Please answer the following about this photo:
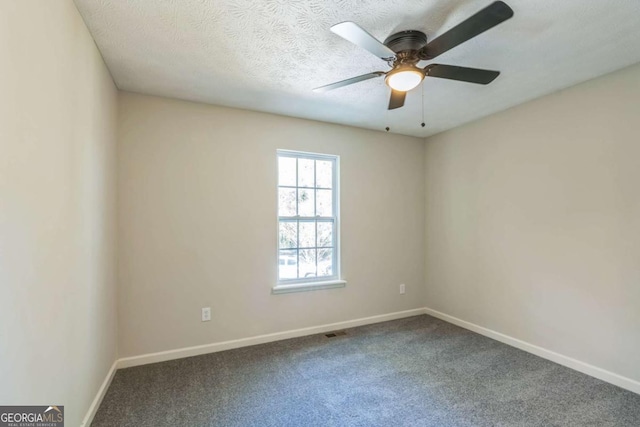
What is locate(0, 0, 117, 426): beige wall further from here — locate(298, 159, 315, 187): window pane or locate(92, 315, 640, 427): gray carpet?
locate(298, 159, 315, 187): window pane

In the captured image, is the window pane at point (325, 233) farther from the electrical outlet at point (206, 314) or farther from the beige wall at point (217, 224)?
the electrical outlet at point (206, 314)

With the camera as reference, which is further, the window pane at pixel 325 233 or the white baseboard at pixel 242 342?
the window pane at pixel 325 233

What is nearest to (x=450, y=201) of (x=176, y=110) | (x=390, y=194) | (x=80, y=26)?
(x=390, y=194)

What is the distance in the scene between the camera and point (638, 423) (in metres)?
1.90

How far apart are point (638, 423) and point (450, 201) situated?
244cm

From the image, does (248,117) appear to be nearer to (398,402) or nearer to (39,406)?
(39,406)

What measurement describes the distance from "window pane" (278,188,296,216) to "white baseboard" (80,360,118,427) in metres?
2.00

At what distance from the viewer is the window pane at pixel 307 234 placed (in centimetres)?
348

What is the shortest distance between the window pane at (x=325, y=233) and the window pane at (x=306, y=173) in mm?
492

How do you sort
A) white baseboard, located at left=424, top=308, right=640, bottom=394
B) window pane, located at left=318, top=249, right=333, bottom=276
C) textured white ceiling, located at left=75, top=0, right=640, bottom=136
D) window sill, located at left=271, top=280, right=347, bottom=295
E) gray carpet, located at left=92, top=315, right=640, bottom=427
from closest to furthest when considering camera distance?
textured white ceiling, located at left=75, top=0, right=640, bottom=136 → gray carpet, located at left=92, top=315, right=640, bottom=427 → white baseboard, located at left=424, top=308, right=640, bottom=394 → window sill, located at left=271, top=280, right=347, bottom=295 → window pane, located at left=318, top=249, right=333, bottom=276

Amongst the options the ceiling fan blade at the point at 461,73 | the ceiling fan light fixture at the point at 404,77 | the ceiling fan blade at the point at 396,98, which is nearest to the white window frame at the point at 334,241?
the ceiling fan blade at the point at 396,98

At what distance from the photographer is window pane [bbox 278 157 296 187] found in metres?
3.37

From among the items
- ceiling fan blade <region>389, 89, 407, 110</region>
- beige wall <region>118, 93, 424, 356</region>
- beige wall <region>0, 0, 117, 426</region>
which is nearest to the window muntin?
beige wall <region>118, 93, 424, 356</region>

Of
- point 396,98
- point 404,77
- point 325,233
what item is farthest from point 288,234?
point 404,77
